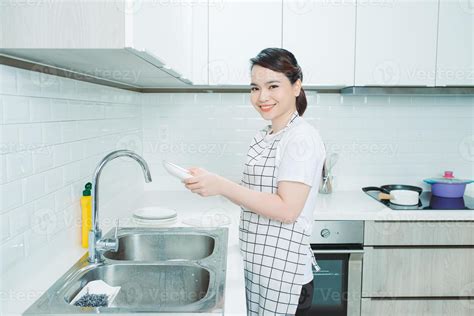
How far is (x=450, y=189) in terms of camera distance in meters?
2.56

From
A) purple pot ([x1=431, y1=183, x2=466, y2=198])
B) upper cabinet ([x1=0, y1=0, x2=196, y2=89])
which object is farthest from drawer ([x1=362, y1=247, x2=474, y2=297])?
upper cabinet ([x1=0, y1=0, x2=196, y2=89])

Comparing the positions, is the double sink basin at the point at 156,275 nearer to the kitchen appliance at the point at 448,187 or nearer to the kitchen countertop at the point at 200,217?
the kitchen countertop at the point at 200,217

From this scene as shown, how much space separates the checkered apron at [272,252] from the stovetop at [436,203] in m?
0.96

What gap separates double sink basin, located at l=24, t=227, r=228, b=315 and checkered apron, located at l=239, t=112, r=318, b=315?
123 mm

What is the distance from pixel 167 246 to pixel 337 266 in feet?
2.87

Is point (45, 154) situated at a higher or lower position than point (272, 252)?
higher

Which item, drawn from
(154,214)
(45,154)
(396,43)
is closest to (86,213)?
(45,154)

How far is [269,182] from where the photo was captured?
1.54m

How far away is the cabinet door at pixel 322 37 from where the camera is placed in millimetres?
2398

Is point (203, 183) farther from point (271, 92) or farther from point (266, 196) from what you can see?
point (271, 92)

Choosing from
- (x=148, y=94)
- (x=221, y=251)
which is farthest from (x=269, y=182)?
(x=148, y=94)

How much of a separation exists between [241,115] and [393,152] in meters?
0.95

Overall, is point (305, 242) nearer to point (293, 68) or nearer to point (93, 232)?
point (293, 68)

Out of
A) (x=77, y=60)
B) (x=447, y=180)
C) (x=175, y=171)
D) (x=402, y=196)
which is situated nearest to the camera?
(x=77, y=60)
